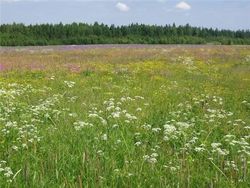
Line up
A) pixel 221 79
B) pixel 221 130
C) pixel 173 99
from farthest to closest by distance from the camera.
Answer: pixel 221 79
pixel 173 99
pixel 221 130

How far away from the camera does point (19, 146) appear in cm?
788

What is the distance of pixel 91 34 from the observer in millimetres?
118875

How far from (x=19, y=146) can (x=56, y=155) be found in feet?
4.08

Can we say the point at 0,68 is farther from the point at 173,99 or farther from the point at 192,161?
the point at 192,161

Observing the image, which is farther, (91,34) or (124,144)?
(91,34)

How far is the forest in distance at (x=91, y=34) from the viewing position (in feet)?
336

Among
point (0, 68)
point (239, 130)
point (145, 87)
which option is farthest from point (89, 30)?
point (239, 130)

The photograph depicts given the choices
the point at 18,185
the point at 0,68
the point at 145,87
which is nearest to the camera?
the point at 18,185

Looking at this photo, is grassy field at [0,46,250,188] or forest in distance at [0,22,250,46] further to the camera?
forest in distance at [0,22,250,46]

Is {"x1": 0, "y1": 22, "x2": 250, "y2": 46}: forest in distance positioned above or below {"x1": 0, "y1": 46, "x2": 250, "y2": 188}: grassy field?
below

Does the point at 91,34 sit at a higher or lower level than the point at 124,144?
lower

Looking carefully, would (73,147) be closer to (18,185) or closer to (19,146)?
(19,146)

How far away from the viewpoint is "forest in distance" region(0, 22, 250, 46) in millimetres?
102438

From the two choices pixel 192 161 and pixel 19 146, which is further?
pixel 19 146
